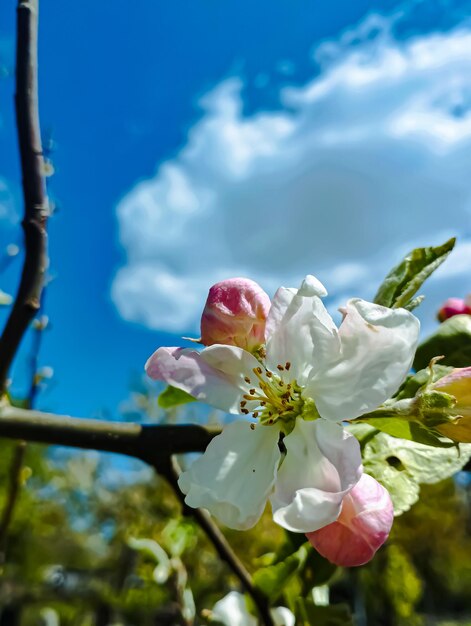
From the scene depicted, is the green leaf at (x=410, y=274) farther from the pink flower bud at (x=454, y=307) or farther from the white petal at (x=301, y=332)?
the pink flower bud at (x=454, y=307)

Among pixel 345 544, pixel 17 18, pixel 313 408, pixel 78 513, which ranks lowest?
pixel 345 544

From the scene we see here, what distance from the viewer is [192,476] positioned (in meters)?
0.48

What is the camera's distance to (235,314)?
54 centimetres

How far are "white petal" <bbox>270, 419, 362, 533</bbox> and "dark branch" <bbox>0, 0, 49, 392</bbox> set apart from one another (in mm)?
405

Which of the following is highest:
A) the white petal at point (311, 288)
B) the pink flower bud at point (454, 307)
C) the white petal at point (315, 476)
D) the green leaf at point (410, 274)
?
the pink flower bud at point (454, 307)

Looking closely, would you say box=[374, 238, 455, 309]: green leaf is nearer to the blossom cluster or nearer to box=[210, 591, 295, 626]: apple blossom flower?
the blossom cluster

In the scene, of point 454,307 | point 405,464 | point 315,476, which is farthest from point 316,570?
point 454,307

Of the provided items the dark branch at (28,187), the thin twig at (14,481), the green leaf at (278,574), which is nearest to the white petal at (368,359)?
the green leaf at (278,574)

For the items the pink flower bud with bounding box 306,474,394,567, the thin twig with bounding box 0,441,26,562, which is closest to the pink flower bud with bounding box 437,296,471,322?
the pink flower bud with bounding box 306,474,394,567

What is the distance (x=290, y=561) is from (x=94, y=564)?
54.5ft

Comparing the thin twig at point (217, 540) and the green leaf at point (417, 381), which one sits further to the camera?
the thin twig at point (217, 540)

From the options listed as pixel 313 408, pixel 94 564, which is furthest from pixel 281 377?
pixel 94 564

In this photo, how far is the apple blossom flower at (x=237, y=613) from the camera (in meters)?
0.88

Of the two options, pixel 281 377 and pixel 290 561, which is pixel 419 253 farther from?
pixel 290 561
